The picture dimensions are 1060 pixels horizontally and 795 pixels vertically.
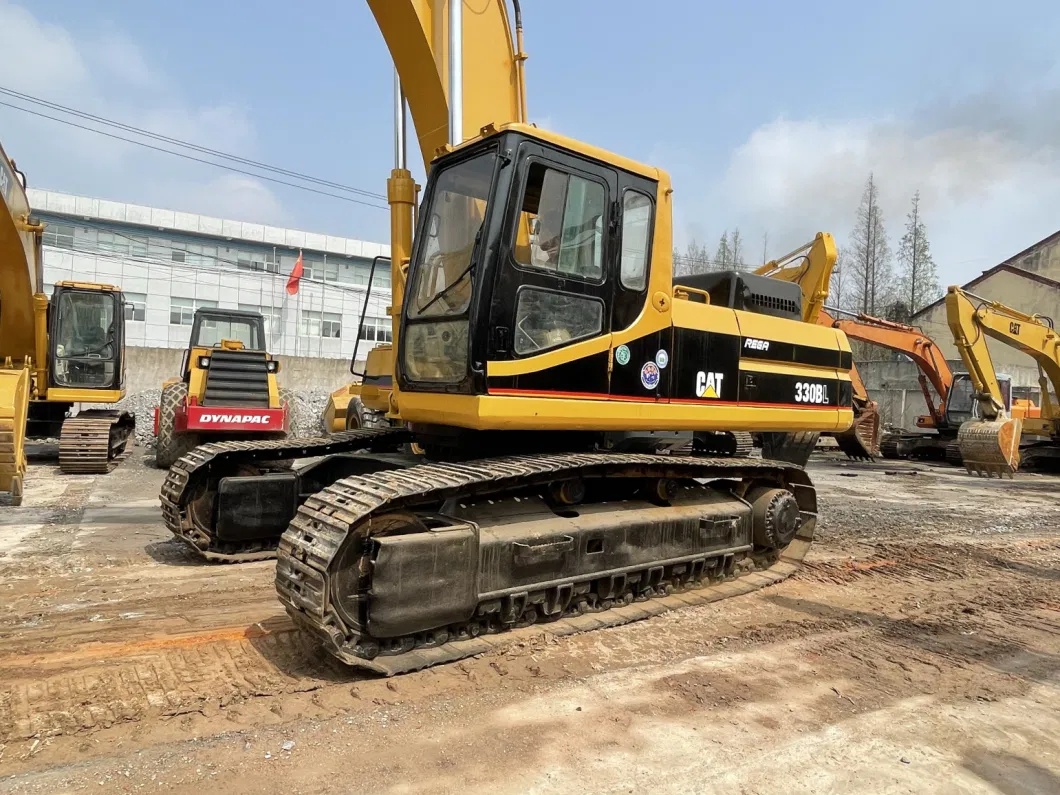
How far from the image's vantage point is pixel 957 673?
4.09 m

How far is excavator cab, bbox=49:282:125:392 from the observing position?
1128 cm

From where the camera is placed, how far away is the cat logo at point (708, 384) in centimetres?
527

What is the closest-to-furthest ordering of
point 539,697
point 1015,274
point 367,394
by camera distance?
point 539,697, point 367,394, point 1015,274

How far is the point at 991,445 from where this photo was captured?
14.3 m

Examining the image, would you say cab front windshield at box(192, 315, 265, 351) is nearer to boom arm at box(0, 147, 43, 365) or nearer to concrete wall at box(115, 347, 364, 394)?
boom arm at box(0, 147, 43, 365)

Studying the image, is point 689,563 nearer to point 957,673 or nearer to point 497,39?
point 957,673

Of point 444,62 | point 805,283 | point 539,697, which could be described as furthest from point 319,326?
point 539,697

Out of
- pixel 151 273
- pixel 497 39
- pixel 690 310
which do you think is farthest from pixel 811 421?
pixel 151 273

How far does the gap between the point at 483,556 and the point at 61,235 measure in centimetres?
4548

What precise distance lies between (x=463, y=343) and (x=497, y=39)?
2933 mm

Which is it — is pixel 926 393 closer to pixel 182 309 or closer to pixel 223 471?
pixel 223 471

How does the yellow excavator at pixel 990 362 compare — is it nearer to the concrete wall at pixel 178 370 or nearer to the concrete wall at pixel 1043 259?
the concrete wall at pixel 178 370

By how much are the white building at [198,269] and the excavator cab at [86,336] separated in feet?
81.6

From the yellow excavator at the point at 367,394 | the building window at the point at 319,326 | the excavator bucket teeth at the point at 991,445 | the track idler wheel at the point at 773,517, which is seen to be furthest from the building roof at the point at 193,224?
the track idler wheel at the point at 773,517
